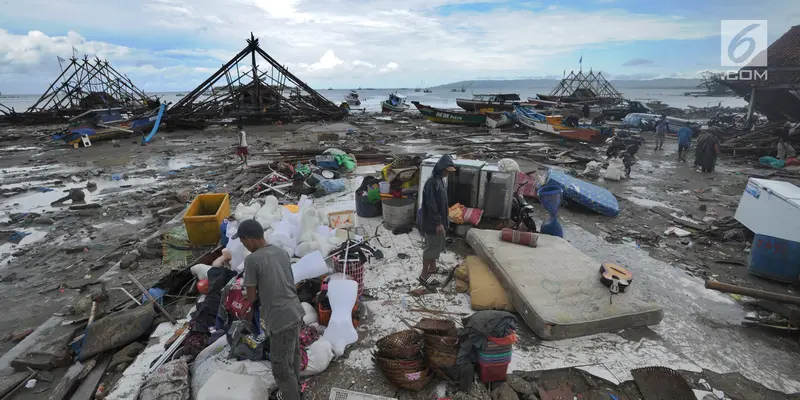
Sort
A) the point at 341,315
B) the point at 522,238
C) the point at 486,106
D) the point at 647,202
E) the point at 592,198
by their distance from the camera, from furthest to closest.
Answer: the point at 486,106
the point at 647,202
the point at 592,198
the point at 522,238
the point at 341,315

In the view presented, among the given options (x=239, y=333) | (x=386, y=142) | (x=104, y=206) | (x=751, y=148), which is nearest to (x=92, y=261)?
(x=104, y=206)

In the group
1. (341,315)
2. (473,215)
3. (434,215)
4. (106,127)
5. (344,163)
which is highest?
(106,127)

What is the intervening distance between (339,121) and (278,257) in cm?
2574

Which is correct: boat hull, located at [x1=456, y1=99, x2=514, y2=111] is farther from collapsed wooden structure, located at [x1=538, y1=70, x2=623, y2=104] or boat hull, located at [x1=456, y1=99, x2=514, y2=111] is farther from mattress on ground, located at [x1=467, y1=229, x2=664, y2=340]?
mattress on ground, located at [x1=467, y1=229, x2=664, y2=340]

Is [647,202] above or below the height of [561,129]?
below

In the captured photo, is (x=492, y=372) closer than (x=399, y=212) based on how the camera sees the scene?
Yes

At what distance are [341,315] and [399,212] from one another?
292 cm

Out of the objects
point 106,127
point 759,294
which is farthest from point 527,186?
point 106,127

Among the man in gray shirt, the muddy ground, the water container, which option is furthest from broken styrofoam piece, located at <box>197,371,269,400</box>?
the water container

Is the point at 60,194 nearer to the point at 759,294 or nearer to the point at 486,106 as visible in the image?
the point at 759,294

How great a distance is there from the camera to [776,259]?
516cm

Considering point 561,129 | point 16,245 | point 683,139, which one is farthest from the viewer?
point 561,129

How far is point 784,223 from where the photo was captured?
5500 millimetres

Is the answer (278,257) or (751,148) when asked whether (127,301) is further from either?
(751,148)
